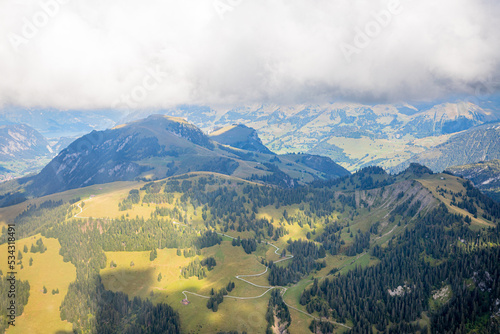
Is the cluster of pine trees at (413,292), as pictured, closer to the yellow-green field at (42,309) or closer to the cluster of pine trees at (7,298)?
the yellow-green field at (42,309)

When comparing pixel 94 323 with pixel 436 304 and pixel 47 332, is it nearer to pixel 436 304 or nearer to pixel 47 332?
pixel 47 332

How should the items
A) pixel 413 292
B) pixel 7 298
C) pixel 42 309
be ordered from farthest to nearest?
pixel 42 309
pixel 413 292
pixel 7 298

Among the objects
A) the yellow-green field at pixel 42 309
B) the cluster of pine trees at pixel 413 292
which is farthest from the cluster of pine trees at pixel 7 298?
the cluster of pine trees at pixel 413 292

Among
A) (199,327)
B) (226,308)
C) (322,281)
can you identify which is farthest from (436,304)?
(199,327)

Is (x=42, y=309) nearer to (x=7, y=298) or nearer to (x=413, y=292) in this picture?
(x=7, y=298)

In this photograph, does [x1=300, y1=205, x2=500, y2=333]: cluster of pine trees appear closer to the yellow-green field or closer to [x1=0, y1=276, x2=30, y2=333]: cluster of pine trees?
the yellow-green field

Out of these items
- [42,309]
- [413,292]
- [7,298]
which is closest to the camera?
[7,298]

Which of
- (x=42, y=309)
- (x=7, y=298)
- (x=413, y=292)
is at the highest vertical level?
(x=7, y=298)

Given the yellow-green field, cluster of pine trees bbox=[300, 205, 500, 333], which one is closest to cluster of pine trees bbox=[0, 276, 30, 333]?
the yellow-green field

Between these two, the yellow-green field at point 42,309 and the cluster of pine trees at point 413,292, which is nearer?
the cluster of pine trees at point 413,292

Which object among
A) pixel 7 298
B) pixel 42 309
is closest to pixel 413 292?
pixel 42 309

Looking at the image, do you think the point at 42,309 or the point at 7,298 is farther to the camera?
the point at 42,309

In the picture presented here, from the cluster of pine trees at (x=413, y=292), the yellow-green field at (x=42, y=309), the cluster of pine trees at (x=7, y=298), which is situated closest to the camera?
the cluster of pine trees at (x=413, y=292)
